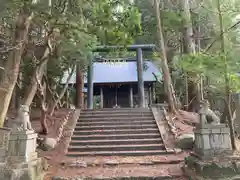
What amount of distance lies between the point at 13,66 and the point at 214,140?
5053mm

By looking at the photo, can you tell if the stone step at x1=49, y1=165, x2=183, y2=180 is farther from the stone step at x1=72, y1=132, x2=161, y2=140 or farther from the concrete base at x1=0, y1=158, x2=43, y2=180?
the stone step at x1=72, y1=132, x2=161, y2=140

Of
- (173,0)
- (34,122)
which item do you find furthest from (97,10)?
(173,0)

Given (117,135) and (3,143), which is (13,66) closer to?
(3,143)

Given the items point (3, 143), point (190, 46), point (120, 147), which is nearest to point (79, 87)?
point (190, 46)

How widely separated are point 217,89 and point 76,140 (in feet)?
15.7

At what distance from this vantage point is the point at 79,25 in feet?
20.8

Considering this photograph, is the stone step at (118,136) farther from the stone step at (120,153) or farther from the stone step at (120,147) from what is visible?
the stone step at (120,153)

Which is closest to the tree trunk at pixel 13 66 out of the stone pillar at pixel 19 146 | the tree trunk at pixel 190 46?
the stone pillar at pixel 19 146

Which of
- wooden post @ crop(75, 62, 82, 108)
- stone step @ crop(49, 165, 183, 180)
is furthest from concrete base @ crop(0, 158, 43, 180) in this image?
wooden post @ crop(75, 62, 82, 108)

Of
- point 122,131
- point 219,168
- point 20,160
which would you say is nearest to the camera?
point 219,168

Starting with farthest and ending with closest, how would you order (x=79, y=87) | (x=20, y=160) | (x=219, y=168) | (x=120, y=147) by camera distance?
(x=79, y=87)
(x=120, y=147)
(x=20, y=160)
(x=219, y=168)

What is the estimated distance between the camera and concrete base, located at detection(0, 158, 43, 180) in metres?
4.63

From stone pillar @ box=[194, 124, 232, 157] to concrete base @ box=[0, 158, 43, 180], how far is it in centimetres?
344

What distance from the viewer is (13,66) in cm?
621
